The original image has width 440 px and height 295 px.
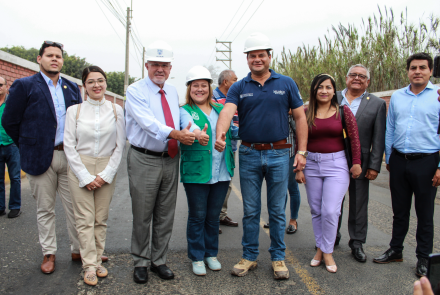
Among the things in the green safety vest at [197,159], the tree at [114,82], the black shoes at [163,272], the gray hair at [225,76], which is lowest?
the black shoes at [163,272]

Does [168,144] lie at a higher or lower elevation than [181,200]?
higher

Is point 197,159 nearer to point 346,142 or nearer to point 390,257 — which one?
point 346,142

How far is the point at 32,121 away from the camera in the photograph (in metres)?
3.40

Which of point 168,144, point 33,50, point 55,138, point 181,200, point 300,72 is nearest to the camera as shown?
point 168,144

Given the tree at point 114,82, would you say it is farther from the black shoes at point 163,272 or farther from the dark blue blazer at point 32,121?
the black shoes at point 163,272

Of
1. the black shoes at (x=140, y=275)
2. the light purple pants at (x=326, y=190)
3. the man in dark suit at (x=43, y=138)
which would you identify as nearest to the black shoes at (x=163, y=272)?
Result: the black shoes at (x=140, y=275)

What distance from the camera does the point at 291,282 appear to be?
3275mm

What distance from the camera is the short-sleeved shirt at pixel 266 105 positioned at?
341 cm

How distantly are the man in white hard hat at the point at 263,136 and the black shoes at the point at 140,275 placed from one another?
34.0 inches

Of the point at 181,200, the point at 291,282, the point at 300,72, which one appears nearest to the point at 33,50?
the point at 300,72

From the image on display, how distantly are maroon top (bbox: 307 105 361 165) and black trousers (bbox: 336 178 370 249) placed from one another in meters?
0.45

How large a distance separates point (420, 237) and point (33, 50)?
6091 cm

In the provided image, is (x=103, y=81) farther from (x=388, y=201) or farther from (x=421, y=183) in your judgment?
(x=388, y=201)

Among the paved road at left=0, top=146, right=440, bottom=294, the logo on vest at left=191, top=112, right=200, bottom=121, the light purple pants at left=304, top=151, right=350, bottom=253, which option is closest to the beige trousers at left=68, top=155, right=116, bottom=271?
the paved road at left=0, top=146, right=440, bottom=294
